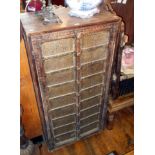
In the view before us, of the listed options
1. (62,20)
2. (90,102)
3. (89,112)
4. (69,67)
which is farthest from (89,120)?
(62,20)

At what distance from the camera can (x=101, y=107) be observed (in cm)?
209

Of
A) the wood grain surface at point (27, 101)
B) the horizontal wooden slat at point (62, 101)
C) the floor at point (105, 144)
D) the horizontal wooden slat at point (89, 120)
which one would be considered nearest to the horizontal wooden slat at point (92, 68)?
the horizontal wooden slat at point (62, 101)

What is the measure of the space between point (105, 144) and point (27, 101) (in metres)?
0.97

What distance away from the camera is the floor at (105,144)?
2.18 m

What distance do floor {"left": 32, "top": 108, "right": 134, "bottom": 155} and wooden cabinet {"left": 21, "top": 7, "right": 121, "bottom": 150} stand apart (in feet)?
0.48

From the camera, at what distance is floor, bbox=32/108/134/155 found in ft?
7.15

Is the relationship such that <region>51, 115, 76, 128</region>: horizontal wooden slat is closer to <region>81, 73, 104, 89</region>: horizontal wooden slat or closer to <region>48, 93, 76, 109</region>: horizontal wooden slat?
<region>48, 93, 76, 109</region>: horizontal wooden slat

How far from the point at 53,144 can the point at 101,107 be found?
2.00 feet

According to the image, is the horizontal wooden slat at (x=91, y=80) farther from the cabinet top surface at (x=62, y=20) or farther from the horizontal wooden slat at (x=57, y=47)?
the cabinet top surface at (x=62, y=20)

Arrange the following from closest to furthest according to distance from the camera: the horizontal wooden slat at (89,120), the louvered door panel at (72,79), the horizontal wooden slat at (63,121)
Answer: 1. the louvered door panel at (72,79)
2. the horizontal wooden slat at (63,121)
3. the horizontal wooden slat at (89,120)

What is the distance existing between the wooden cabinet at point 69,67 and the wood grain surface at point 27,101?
0.19m

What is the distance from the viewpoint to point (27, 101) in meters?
1.92
